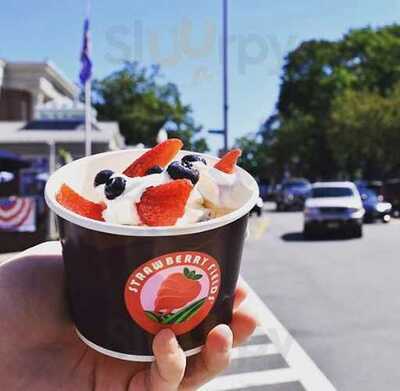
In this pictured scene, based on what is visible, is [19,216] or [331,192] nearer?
[19,216]

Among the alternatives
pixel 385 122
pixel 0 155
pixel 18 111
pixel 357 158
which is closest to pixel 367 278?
pixel 0 155

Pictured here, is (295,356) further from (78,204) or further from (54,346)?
(78,204)

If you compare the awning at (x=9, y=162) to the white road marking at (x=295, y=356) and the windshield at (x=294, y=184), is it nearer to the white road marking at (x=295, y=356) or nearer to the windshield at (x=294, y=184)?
the white road marking at (x=295, y=356)

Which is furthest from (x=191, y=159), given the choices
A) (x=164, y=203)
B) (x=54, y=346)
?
(x=54, y=346)

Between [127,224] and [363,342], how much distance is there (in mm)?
4943

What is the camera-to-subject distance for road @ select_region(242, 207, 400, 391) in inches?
204

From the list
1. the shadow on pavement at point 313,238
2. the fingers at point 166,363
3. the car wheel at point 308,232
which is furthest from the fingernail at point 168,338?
the car wheel at point 308,232

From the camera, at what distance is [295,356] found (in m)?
5.50

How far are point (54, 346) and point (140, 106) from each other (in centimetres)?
5639

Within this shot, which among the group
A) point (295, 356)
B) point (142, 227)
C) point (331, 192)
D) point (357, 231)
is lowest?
point (357, 231)

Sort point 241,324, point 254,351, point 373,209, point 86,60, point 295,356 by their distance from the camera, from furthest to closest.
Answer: point 373,209 < point 86,60 < point 254,351 < point 295,356 < point 241,324

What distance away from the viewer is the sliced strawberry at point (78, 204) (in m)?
1.55

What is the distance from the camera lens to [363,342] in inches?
231

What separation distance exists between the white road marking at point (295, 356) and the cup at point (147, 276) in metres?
2.35
